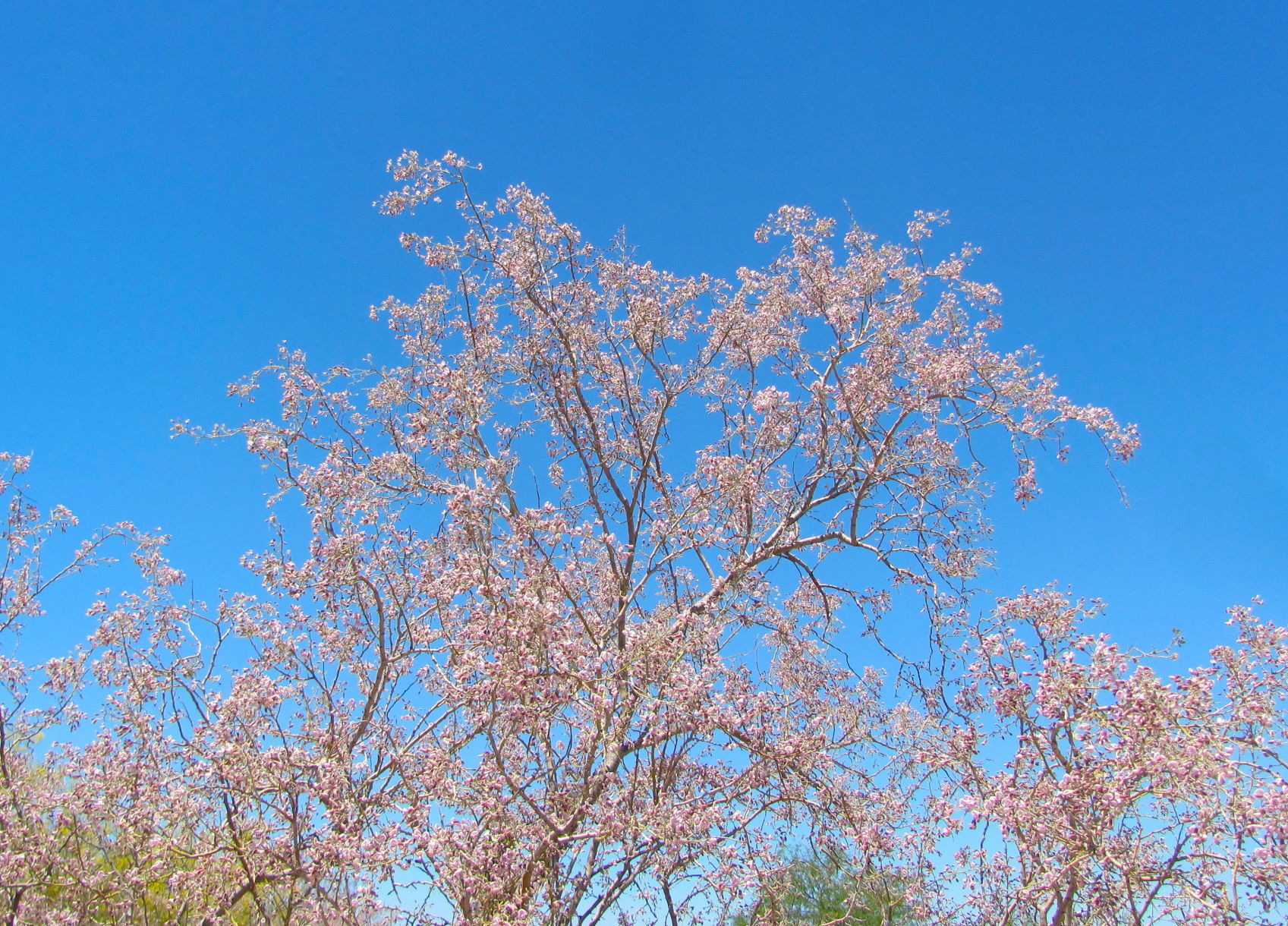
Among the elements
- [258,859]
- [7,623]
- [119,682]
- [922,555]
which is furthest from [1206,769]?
[7,623]

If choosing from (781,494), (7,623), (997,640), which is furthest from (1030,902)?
(7,623)

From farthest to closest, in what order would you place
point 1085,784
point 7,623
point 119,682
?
point 7,623
point 119,682
point 1085,784

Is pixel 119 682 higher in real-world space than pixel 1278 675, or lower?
lower

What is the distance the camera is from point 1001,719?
5.22 meters

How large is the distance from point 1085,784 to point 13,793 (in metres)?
7.10

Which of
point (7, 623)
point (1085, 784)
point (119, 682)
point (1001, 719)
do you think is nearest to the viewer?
point (1085, 784)

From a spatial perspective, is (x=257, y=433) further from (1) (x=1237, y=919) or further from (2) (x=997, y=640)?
(1) (x=1237, y=919)

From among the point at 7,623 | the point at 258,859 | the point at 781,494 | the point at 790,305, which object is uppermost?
the point at 790,305

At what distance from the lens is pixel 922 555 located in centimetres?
855

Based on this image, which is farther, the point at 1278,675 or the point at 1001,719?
the point at 1001,719

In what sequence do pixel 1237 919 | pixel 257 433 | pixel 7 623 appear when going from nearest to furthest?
pixel 1237 919, pixel 7 623, pixel 257 433

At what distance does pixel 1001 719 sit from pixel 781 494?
13.0 ft

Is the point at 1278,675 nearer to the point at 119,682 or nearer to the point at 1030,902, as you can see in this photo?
the point at 1030,902

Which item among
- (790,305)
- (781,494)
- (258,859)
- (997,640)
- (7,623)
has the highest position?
(790,305)
